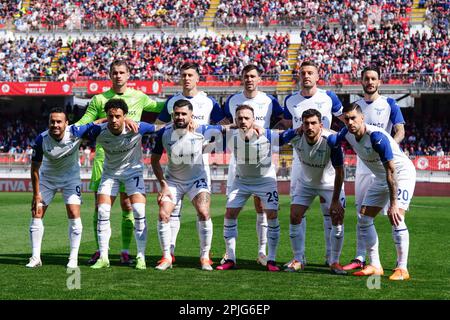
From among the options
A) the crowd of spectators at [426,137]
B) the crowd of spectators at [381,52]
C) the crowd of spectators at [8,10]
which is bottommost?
the crowd of spectators at [426,137]

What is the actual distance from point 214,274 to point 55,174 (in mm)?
2670

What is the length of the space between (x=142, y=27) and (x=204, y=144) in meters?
37.4

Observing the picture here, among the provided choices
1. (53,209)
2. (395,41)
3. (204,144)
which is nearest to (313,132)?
(204,144)

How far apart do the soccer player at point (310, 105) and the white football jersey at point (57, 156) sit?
302cm

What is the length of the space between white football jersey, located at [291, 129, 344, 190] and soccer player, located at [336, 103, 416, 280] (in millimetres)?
201

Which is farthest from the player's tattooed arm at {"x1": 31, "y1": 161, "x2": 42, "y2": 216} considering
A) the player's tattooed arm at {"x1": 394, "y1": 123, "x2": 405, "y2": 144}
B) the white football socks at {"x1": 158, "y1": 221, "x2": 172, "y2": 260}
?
the player's tattooed arm at {"x1": 394, "y1": 123, "x2": 405, "y2": 144}

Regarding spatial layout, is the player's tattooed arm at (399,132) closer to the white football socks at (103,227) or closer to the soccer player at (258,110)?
the soccer player at (258,110)

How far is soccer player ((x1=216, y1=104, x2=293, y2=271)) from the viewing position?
9.94 meters

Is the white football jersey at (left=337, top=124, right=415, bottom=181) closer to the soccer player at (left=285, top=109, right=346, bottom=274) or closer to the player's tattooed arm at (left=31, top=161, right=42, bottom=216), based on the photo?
the soccer player at (left=285, top=109, right=346, bottom=274)

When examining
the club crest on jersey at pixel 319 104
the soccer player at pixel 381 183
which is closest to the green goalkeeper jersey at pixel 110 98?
the club crest on jersey at pixel 319 104

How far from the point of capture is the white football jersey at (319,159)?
9.56m

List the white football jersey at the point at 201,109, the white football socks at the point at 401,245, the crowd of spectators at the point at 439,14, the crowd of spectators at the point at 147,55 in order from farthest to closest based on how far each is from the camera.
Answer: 1. the crowd of spectators at the point at 147,55
2. the crowd of spectators at the point at 439,14
3. the white football jersey at the point at 201,109
4. the white football socks at the point at 401,245

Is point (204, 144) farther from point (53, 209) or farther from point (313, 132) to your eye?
point (53, 209)

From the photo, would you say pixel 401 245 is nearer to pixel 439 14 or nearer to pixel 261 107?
pixel 261 107
